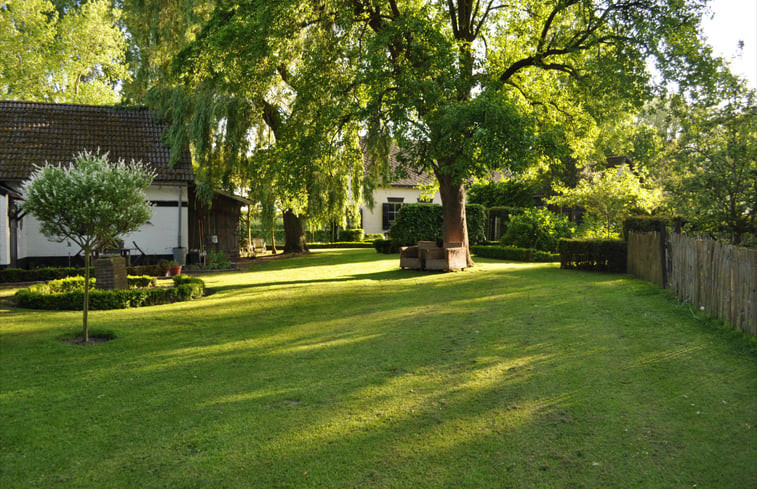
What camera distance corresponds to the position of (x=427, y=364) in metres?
6.75

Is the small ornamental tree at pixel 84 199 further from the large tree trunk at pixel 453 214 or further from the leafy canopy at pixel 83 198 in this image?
the large tree trunk at pixel 453 214

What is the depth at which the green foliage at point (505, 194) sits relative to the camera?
32.0 meters

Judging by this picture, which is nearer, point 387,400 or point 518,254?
point 387,400

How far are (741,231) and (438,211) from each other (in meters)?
15.4

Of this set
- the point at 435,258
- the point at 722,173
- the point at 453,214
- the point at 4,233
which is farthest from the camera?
the point at 453,214

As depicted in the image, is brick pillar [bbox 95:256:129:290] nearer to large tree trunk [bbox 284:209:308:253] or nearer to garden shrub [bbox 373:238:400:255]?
large tree trunk [bbox 284:209:308:253]

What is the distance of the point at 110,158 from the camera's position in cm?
1955

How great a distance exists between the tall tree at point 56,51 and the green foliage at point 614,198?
27088mm

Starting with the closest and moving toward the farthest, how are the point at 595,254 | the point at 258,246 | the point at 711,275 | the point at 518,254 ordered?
the point at 711,275 < the point at 595,254 < the point at 518,254 < the point at 258,246

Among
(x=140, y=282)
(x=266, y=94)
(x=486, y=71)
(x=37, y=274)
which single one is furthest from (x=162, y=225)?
(x=486, y=71)

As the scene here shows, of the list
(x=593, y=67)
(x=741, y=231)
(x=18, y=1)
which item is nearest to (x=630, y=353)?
(x=741, y=231)

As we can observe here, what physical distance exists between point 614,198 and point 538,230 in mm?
3351

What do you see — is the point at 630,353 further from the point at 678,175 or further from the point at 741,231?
the point at 678,175

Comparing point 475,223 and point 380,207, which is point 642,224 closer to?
point 475,223
